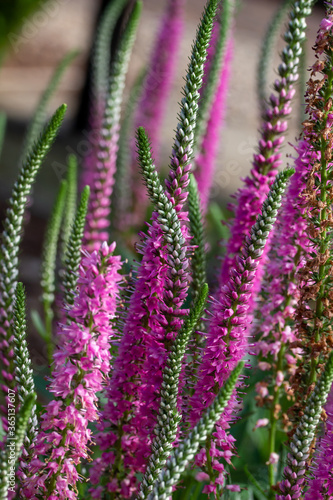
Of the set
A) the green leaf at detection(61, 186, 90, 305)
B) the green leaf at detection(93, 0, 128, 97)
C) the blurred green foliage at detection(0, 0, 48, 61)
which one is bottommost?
the green leaf at detection(61, 186, 90, 305)

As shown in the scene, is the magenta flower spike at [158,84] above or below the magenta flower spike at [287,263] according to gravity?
above

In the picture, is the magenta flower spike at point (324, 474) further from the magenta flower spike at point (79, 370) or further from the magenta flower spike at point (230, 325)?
the magenta flower spike at point (79, 370)

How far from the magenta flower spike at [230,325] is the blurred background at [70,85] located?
162 centimetres

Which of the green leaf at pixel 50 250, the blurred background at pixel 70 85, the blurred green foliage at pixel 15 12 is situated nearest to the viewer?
the green leaf at pixel 50 250

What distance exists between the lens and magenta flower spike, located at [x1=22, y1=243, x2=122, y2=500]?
96cm

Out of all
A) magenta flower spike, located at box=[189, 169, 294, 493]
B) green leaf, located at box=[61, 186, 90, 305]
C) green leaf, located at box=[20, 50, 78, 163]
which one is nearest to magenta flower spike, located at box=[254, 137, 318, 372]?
magenta flower spike, located at box=[189, 169, 294, 493]

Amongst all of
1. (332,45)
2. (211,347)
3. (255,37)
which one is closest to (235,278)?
(211,347)

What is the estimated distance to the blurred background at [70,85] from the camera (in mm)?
4898

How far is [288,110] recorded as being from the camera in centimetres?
128

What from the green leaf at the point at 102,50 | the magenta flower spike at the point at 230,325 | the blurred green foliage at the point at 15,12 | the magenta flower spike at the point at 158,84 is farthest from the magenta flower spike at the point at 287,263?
the blurred green foliage at the point at 15,12

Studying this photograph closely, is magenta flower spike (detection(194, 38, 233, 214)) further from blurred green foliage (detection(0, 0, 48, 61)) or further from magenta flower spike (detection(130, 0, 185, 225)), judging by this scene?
blurred green foliage (detection(0, 0, 48, 61))

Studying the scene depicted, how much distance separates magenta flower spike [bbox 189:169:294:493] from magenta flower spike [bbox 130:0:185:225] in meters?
1.97

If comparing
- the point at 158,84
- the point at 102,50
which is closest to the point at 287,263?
the point at 102,50

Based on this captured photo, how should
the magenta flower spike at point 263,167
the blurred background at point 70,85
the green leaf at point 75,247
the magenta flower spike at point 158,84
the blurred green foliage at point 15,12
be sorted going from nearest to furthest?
the green leaf at point 75,247, the magenta flower spike at point 263,167, the magenta flower spike at point 158,84, the blurred background at point 70,85, the blurred green foliage at point 15,12
